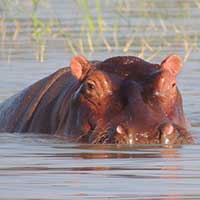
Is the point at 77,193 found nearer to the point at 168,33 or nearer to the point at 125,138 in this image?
the point at 125,138

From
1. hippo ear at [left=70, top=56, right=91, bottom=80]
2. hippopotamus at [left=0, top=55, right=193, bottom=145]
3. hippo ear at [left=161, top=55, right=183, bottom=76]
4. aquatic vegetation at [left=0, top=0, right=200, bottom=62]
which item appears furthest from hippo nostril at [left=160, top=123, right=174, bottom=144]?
aquatic vegetation at [left=0, top=0, right=200, bottom=62]

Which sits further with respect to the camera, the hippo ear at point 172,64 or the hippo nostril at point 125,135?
the hippo ear at point 172,64

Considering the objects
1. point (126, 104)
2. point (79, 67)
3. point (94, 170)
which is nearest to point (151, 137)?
point (126, 104)

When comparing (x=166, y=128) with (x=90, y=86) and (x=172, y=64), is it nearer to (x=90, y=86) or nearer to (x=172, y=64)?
(x=90, y=86)

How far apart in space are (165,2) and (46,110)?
1249cm

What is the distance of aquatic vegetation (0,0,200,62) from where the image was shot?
15.0 metres

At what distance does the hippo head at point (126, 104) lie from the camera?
26.0 feet

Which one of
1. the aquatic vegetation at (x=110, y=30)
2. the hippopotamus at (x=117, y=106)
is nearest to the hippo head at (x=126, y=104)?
the hippopotamus at (x=117, y=106)

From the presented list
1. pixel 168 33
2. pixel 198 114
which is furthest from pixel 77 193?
pixel 168 33

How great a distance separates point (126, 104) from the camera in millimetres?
8242

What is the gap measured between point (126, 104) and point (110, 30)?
8925 millimetres

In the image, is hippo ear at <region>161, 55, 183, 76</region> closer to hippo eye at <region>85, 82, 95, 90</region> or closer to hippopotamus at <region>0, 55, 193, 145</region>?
hippopotamus at <region>0, 55, 193, 145</region>

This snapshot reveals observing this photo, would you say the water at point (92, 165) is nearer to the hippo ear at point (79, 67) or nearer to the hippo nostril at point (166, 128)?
the hippo nostril at point (166, 128)

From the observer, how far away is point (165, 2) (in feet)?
70.5
